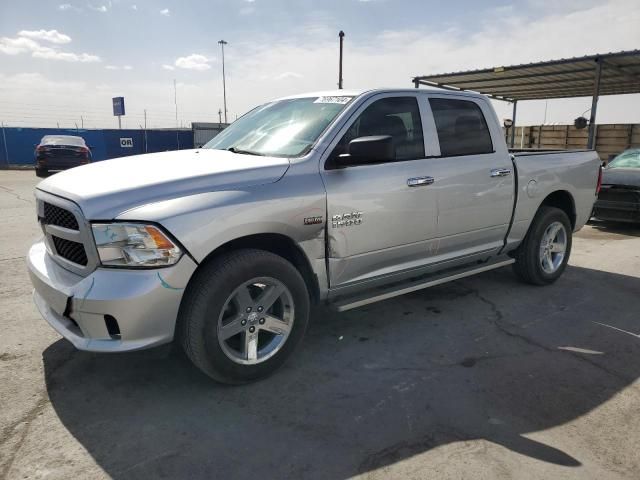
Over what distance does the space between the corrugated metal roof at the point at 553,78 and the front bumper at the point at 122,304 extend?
12020 millimetres

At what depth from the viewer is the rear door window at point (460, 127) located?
4113 mm

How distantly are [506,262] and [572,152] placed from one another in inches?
63.3

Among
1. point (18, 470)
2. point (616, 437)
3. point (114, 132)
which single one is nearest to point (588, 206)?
point (616, 437)

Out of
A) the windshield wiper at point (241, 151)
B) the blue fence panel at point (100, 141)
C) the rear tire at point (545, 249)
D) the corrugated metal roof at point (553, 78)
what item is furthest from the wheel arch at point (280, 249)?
the blue fence panel at point (100, 141)

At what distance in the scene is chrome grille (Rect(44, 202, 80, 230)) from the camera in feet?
9.30

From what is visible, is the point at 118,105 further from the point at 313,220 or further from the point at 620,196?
the point at 313,220

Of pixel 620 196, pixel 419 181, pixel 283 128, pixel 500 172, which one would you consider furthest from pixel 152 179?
pixel 620 196

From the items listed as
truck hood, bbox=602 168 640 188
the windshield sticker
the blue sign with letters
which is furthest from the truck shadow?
the blue sign with letters

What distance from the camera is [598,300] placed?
491cm

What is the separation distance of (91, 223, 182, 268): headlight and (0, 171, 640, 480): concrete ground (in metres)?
0.82

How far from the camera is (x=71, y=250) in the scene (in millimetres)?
2881

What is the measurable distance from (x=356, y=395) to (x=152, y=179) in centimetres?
181

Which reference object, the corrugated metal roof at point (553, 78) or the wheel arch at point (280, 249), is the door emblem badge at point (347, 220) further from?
the corrugated metal roof at point (553, 78)

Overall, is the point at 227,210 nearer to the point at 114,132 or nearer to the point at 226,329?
A: the point at 226,329
